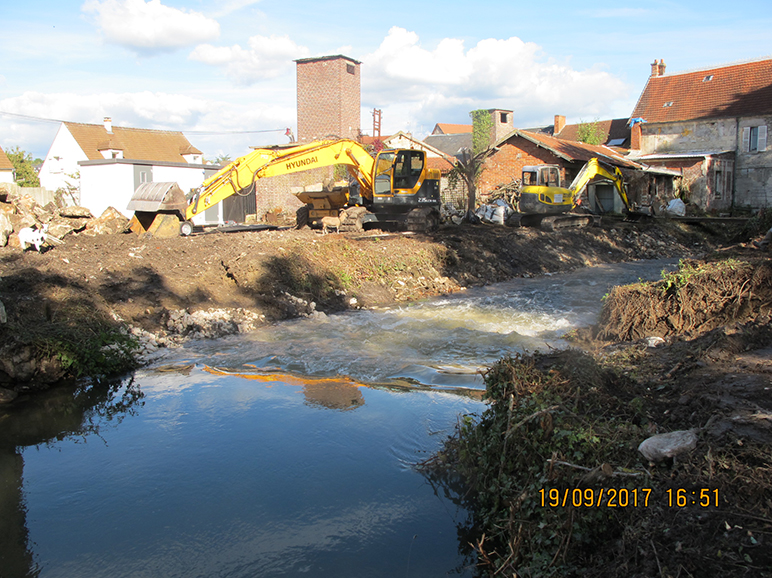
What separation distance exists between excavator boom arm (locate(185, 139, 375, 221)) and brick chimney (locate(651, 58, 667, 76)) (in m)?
31.3

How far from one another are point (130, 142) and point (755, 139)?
40.8 meters

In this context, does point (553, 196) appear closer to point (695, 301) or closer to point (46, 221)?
point (695, 301)

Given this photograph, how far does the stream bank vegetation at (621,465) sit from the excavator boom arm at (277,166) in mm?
11797

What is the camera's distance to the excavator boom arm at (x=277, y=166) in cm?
1526

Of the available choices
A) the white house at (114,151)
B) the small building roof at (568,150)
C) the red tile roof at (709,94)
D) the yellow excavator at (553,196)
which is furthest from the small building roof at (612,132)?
the white house at (114,151)

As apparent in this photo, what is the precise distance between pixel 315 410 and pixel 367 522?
7.70 ft

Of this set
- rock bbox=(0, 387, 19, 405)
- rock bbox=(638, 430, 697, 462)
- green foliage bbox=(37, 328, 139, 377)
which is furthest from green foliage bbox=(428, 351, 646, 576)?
rock bbox=(0, 387, 19, 405)

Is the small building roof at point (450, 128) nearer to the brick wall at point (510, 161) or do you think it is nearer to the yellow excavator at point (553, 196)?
the brick wall at point (510, 161)

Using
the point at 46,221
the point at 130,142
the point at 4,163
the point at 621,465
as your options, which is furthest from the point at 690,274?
the point at 4,163

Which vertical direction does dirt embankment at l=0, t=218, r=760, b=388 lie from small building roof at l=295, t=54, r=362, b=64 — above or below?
below

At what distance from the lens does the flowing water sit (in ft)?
13.3

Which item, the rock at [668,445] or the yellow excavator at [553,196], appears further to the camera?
the yellow excavator at [553,196]

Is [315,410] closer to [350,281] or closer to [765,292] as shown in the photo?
[765,292]

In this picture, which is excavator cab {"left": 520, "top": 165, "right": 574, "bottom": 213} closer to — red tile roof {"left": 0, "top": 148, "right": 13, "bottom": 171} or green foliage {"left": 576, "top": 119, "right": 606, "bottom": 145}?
green foliage {"left": 576, "top": 119, "right": 606, "bottom": 145}
